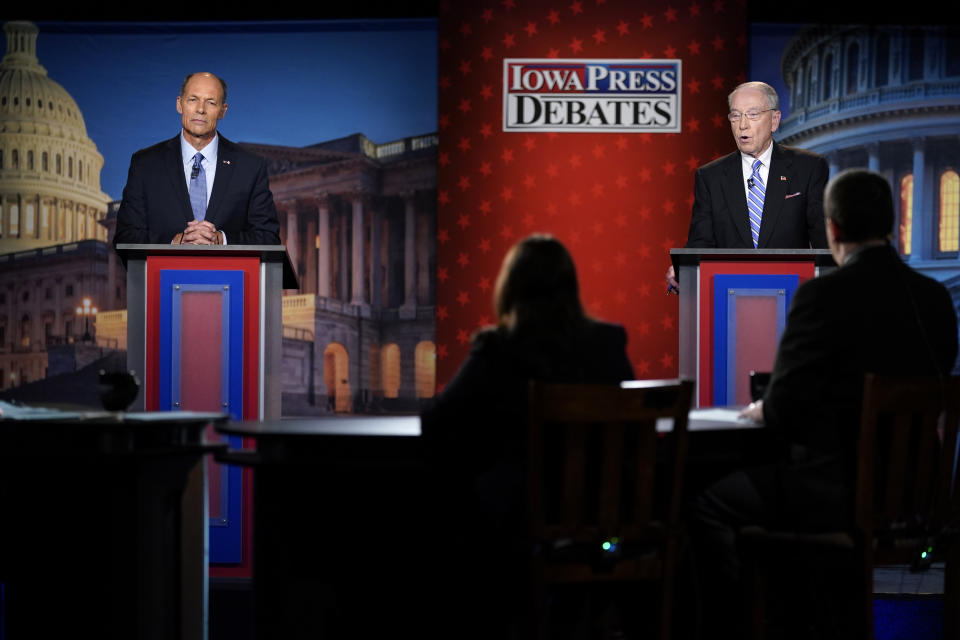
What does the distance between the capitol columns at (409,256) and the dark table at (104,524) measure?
15.4ft

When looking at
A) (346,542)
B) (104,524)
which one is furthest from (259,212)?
(346,542)

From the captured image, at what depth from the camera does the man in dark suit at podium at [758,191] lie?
4.30 meters

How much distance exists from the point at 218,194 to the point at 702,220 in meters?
2.19

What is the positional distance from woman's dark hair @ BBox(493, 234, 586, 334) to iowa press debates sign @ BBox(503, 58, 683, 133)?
3765mm

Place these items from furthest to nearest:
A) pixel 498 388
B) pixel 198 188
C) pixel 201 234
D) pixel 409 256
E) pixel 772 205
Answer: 1. pixel 409 256
2. pixel 198 188
3. pixel 772 205
4. pixel 201 234
5. pixel 498 388

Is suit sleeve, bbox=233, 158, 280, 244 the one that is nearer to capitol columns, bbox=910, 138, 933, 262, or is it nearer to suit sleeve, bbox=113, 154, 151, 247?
suit sleeve, bbox=113, 154, 151, 247

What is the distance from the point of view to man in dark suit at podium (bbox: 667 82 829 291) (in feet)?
14.1

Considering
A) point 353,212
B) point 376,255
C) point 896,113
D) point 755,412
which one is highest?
point 896,113

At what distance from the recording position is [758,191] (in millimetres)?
4430

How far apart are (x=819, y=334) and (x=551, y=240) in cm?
62

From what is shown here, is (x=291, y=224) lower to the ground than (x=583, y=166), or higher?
lower

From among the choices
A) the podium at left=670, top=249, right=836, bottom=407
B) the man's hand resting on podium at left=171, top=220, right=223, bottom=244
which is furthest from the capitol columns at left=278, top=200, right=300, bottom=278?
the podium at left=670, top=249, right=836, bottom=407

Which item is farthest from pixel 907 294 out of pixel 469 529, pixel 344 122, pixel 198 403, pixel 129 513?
pixel 344 122

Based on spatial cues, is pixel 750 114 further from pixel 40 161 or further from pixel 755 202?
pixel 40 161
